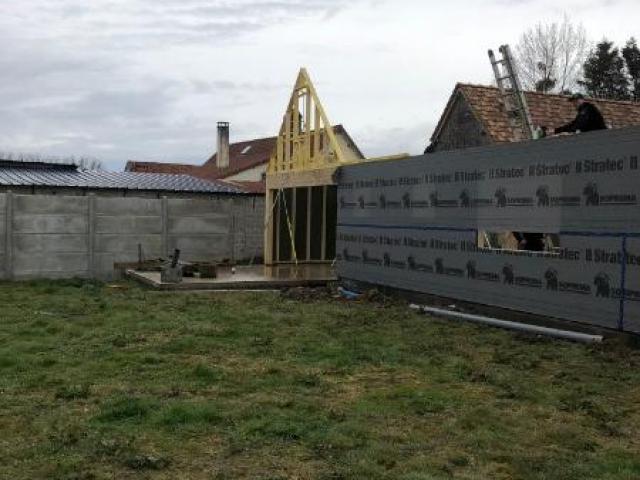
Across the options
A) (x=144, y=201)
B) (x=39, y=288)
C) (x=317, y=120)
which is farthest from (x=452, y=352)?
(x=144, y=201)

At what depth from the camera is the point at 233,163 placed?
45844mm

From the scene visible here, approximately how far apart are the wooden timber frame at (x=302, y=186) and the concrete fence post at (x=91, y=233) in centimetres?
448

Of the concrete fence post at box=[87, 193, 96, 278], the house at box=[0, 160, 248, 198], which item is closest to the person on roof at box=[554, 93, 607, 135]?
the concrete fence post at box=[87, 193, 96, 278]

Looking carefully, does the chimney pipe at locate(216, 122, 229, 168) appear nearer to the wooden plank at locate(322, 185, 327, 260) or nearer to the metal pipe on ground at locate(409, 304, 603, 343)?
the wooden plank at locate(322, 185, 327, 260)

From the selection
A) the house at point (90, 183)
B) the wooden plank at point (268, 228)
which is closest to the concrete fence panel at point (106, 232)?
the wooden plank at point (268, 228)

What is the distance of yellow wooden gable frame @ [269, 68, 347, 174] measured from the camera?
1634 cm

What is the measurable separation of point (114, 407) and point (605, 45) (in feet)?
127

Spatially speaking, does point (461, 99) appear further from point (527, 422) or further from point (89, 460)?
point (89, 460)

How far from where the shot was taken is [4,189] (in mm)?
19531

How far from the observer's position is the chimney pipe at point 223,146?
150ft

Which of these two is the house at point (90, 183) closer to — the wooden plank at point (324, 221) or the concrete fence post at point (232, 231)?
the concrete fence post at point (232, 231)

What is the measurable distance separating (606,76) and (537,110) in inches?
928

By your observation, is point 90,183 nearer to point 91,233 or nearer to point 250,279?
point 91,233

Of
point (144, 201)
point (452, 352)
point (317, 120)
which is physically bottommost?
point (452, 352)
